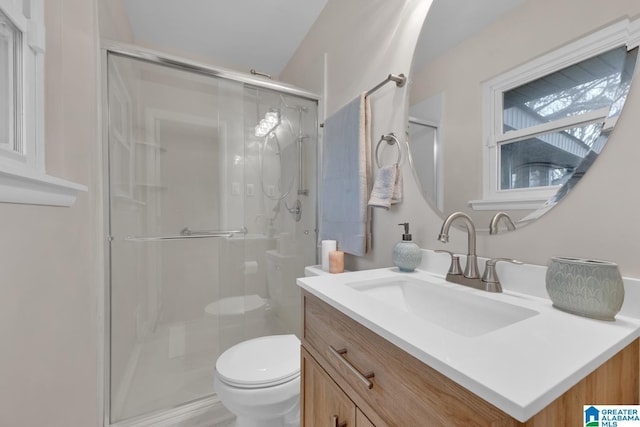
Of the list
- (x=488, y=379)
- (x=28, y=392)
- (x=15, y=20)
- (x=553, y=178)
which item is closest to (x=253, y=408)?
(x=28, y=392)

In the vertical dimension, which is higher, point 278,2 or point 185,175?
point 278,2

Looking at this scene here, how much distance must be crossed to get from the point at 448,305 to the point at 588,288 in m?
0.31

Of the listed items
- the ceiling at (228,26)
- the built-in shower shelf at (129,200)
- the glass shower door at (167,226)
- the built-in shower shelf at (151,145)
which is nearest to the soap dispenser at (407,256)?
the glass shower door at (167,226)

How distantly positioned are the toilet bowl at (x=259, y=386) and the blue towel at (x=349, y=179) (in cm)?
61

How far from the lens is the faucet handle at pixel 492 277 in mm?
708

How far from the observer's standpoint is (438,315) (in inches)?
30.0

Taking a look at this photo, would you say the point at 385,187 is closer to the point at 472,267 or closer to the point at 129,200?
the point at 472,267

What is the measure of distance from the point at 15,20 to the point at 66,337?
3.07 ft

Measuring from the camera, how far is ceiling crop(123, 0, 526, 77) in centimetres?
172

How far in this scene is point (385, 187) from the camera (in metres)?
A: 1.12

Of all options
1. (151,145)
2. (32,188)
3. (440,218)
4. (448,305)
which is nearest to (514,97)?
(440,218)

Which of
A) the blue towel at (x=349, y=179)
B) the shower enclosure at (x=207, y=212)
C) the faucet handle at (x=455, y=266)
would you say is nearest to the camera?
the faucet handle at (x=455, y=266)

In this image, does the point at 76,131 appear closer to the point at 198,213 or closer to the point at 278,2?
the point at 198,213

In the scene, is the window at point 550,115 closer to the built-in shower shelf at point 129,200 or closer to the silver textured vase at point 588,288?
the silver textured vase at point 588,288
